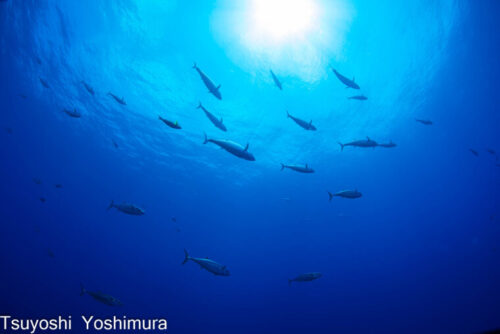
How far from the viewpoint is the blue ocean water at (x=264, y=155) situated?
48.0 feet

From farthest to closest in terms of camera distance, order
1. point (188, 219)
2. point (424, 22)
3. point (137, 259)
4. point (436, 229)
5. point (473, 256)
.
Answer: point (137, 259)
point (473, 256)
point (436, 229)
point (188, 219)
point (424, 22)

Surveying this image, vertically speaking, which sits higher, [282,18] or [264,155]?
[264,155]

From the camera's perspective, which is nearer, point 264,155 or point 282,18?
point 282,18

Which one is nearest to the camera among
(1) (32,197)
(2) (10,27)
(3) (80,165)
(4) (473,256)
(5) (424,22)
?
(5) (424,22)

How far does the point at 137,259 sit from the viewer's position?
6681cm

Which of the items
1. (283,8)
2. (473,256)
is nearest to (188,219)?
(283,8)

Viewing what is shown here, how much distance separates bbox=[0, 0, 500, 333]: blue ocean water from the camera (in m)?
14.6

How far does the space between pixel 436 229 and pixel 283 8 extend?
52.4m

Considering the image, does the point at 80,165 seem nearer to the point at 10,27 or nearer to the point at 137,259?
the point at 10,27

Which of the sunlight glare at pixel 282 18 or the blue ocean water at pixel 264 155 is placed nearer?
the sunlight glare at pixel 282 18

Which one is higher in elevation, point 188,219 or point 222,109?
point 188,219

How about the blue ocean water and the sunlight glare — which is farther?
the blue ocean water

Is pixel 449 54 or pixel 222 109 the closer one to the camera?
pixel 449 54

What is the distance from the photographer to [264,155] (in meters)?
26.5
